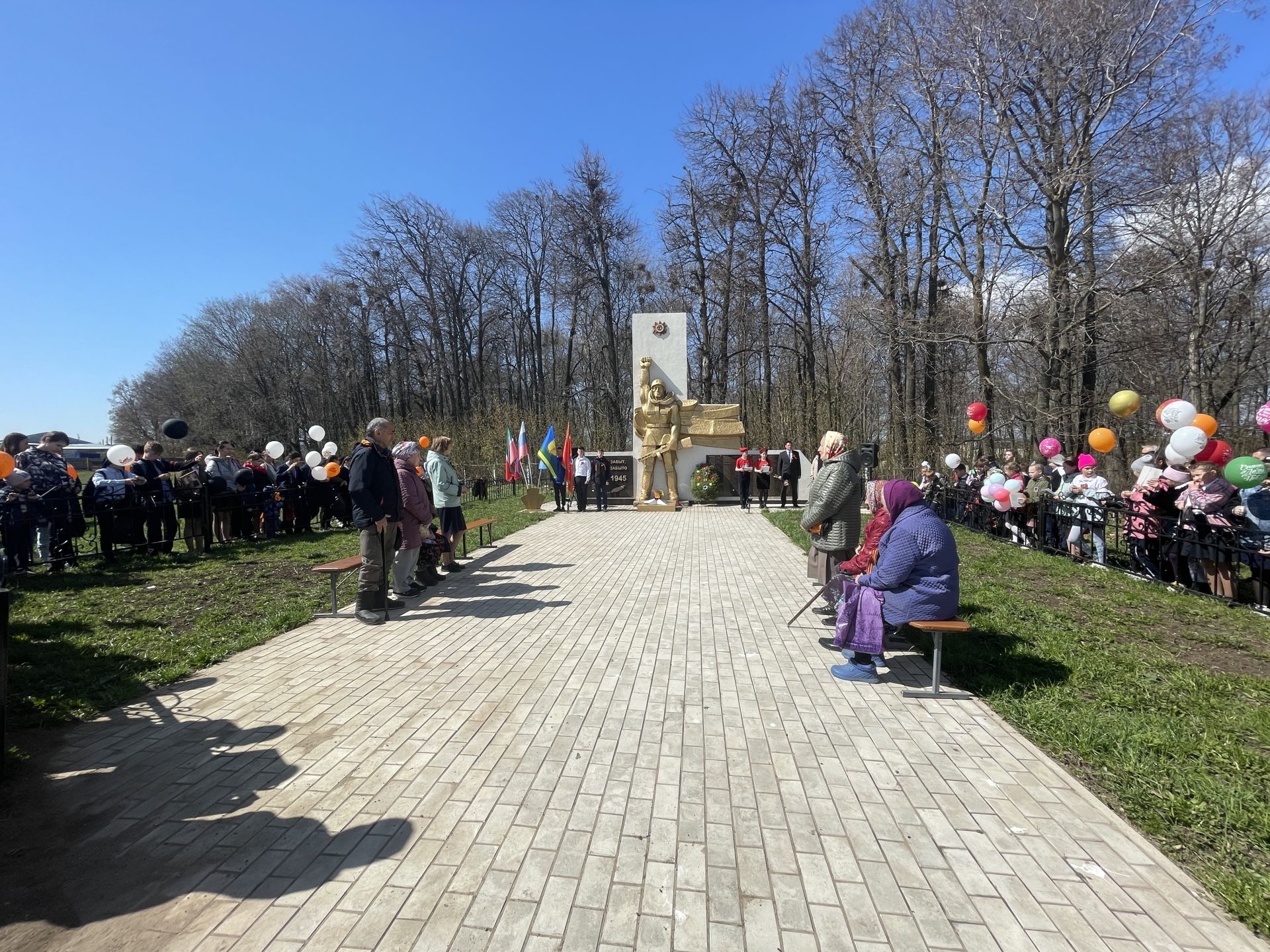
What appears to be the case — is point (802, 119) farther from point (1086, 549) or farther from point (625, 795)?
point (625, 795)

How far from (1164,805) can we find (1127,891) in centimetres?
83

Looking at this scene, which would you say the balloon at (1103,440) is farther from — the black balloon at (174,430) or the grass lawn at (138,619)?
the black balloon at (174,430)

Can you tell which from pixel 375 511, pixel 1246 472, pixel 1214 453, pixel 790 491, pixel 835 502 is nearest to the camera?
pixel 835 502

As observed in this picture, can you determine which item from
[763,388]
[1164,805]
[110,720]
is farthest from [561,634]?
[763,388]

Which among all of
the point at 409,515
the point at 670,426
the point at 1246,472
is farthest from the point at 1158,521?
the point at 670,426

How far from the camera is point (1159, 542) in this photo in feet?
26.6

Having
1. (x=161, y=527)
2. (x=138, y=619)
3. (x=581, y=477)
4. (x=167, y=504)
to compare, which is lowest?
(x=138, y=619)

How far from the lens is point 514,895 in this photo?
8.39 feet

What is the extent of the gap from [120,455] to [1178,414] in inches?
594

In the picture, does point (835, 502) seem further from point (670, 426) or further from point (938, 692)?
point (670, 426)

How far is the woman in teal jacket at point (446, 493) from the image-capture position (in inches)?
347

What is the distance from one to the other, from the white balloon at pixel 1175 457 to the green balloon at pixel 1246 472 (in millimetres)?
918

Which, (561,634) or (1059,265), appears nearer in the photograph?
(561,634)

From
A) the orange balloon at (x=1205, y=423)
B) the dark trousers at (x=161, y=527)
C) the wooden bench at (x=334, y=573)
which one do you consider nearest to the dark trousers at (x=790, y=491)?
the orange balloon at (x=1205, y=423)
